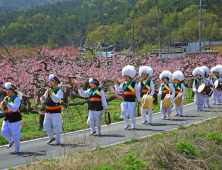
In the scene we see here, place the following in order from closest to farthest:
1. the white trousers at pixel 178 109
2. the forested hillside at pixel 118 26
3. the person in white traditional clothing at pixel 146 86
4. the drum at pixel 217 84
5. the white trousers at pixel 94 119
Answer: the white trousers at pixel 94 119
the person in white traditional clothing at pixel 146 86
the white trousers at pixel 178 109
the drum at pixel 217 84
the forested hillside at pixel 118 26

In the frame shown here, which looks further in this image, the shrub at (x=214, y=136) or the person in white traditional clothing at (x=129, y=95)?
the person in white traditional clothing at (x=129, y=95)

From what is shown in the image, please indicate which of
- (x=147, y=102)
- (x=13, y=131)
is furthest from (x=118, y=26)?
(x=13, y=131)

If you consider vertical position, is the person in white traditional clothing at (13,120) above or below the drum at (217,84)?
below

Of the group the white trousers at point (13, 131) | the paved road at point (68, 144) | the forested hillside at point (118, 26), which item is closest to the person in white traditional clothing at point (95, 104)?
the paved road at point (68, 144)

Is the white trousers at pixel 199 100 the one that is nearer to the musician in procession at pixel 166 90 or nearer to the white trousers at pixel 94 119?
the musician in procession at pixel 166 90

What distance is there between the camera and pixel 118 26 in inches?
3543

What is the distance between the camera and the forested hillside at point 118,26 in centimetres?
8331

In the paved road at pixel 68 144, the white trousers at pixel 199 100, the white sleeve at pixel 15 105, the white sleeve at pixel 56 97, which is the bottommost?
the paved road at pixel 68 144

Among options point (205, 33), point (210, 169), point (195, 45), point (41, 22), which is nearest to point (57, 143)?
point (210, 169)

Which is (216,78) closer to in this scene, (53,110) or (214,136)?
(214,136)

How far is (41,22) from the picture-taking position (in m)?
101

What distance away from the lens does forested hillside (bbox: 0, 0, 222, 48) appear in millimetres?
83312

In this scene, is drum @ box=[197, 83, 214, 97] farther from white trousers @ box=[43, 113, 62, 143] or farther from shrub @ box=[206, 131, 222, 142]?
white trousers @ box=[43, 113, 62, 143]

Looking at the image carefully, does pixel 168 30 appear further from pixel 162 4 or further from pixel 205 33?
pixel 162 4
